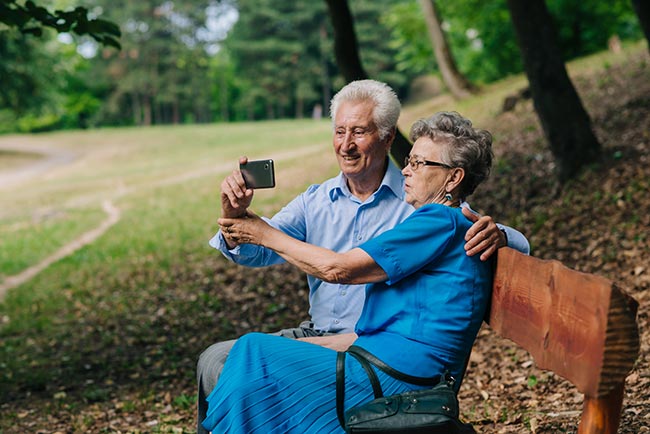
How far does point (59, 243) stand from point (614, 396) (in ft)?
51.0

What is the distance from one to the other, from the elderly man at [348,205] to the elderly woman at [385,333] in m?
0.62

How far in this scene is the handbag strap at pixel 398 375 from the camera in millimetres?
2791

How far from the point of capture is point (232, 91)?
80.1 metres

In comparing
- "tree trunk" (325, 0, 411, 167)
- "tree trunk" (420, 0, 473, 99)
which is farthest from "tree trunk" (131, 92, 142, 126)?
"tree trunk" (325, 0, 411, 167)

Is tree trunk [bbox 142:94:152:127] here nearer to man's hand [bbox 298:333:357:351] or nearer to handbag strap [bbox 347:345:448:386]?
man's hand [bbox 298:333:357:351]

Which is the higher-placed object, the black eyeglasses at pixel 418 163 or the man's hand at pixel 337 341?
the black eyeglasses at pixel 418 163

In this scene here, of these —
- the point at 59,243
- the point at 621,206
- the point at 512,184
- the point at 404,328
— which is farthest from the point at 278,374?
the point at 59,243

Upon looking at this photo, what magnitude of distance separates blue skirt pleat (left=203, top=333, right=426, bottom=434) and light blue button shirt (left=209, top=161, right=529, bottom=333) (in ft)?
2.75

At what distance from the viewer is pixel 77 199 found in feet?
82.1

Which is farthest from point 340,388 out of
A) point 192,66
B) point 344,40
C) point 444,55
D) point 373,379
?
point 192,66

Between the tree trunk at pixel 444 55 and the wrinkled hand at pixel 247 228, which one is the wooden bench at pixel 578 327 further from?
the tree trunk at pixel 444 55

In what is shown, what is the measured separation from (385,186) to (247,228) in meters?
0.82

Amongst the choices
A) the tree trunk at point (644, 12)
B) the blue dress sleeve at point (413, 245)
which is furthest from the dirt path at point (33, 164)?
the blue dress sleeve at point (413, 245)

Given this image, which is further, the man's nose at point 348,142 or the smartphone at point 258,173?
the man's nose at point 348,142
